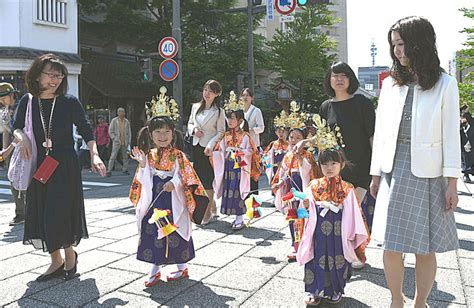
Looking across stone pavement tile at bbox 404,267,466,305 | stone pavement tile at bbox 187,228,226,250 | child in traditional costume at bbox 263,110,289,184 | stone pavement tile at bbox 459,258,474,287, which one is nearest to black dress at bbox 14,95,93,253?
stone pavement tile at bbox 187,228,226,250

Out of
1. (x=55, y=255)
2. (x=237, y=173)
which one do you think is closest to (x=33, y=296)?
(x=55, y=255)

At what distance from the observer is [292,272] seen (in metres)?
4.07

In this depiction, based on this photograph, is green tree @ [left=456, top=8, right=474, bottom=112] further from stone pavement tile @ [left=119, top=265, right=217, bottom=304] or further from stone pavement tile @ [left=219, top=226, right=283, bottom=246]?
stone pavement tile @ [left=119, top=265, right=217, bottom=304]

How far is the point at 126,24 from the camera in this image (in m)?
19.2

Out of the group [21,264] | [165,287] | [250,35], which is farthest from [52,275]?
[250,35]

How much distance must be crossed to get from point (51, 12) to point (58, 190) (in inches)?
535

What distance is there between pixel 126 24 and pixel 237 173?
14.9 metres

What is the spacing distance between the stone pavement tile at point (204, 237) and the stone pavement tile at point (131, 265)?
75cm

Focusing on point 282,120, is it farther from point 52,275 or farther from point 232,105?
point 52,275

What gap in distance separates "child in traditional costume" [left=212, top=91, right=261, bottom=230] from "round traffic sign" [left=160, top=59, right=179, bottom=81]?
15.7 feet

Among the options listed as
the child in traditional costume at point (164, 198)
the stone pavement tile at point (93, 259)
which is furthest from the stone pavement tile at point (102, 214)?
the child in traditional costume at point (164, 198)

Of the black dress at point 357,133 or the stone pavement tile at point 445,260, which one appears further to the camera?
the stone pavement tile at point 445,260

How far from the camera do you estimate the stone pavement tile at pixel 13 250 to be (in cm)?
471

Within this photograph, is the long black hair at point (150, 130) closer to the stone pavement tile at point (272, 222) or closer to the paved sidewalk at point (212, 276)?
the paved sidewalk at point (212, 276)
